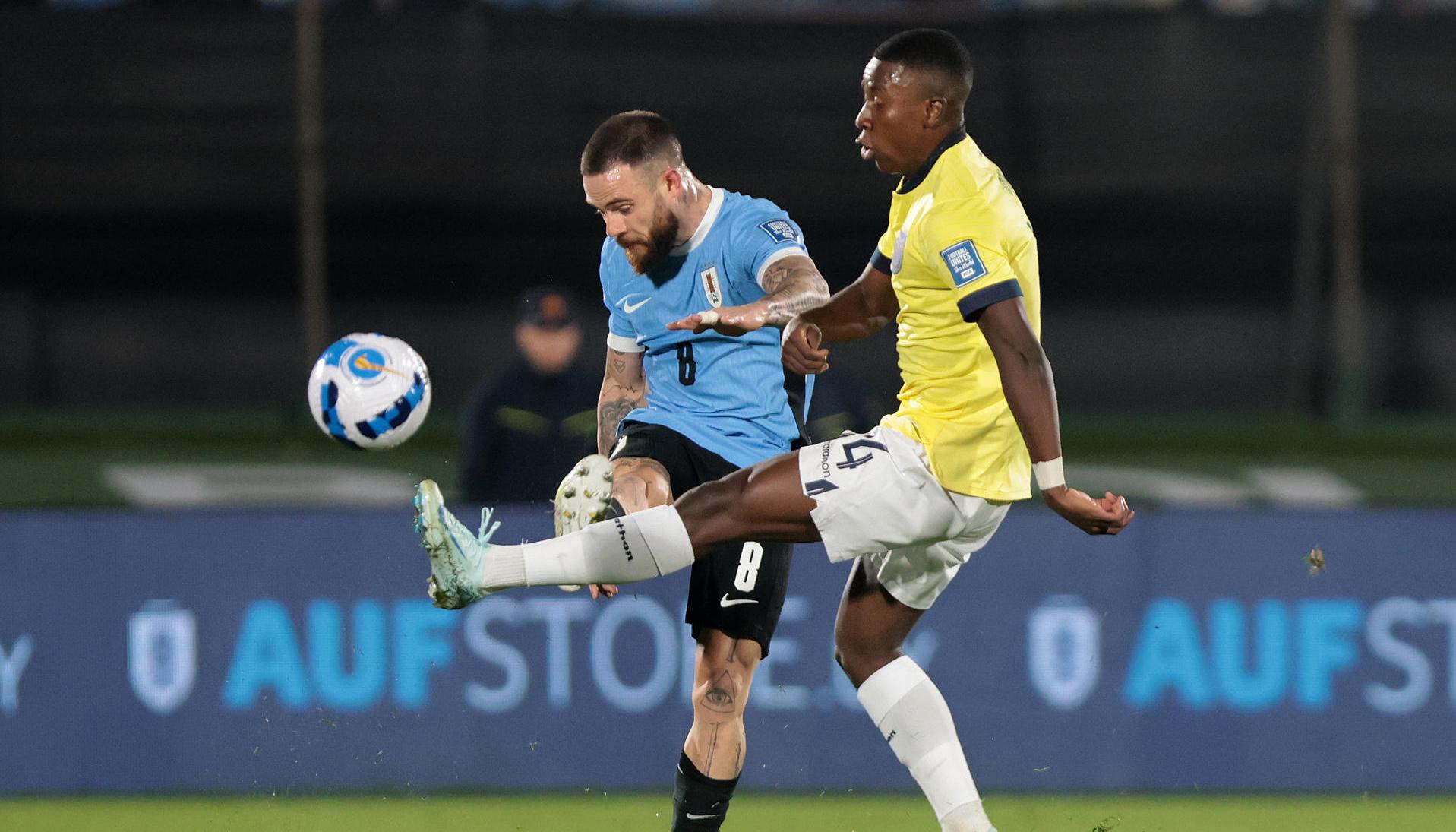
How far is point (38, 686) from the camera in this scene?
6934 mm

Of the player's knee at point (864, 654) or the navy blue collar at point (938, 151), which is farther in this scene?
the player's knee at point (864, 654)

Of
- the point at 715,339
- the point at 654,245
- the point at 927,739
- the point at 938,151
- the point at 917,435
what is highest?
the point at 938,151

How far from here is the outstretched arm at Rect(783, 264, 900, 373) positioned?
15.8ft

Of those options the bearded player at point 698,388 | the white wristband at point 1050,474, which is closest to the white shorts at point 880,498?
the white wristband at point 1050,474

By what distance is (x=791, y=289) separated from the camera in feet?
16.3

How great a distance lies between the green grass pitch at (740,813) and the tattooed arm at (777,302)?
7.13ft

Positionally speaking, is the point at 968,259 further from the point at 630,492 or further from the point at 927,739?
the point at 927,739

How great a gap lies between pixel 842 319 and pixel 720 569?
0.79 meters

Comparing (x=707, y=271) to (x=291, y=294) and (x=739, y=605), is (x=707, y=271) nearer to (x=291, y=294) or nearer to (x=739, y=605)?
(x=739, y=605)

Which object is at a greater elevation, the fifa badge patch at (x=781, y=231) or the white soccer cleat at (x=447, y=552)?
the fifa badge patch at (x=781, y=231)

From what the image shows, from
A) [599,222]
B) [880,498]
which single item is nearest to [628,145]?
[880,498]

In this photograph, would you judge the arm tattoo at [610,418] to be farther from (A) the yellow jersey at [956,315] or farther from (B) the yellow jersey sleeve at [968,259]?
(B) the yellow jersey sleeve at [968,259]

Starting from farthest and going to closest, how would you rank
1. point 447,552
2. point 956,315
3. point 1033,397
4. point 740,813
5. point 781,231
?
point 740,813
point 781,231
point 956,315
point 447,552
point 1033,397

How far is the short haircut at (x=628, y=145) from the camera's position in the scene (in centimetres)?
507
